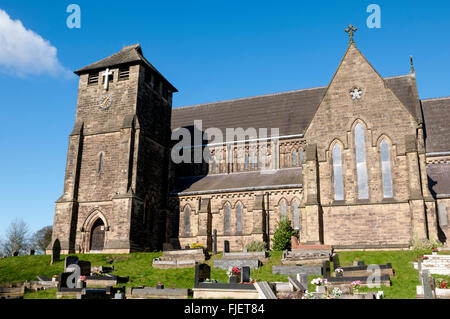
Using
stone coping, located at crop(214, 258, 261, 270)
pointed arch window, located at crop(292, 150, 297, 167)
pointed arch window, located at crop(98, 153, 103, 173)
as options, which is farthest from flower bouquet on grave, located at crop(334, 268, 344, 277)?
pointed arch window, located at crop(98, 153, 103, 173)

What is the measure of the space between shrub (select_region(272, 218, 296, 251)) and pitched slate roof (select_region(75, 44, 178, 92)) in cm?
1755

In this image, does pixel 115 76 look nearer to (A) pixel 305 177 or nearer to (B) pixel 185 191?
(B) pixel 185 191

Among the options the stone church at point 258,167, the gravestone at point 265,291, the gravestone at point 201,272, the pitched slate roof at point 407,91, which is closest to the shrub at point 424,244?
the stone church at point 258,167

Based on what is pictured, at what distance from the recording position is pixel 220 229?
117ft

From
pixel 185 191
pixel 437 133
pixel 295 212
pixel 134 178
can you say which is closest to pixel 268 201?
pixel 295 212

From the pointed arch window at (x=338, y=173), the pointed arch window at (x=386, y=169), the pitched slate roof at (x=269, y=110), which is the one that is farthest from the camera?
the pitched slate roof at (x=269, y=110)

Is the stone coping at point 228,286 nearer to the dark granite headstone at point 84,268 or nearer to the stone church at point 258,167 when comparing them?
the dark granite headstone at point 84,268

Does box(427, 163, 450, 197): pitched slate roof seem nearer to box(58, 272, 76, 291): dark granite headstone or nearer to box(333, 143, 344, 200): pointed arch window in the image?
box(333, 143, 344, 200): pointed arch window

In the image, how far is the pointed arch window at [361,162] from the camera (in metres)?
28.6

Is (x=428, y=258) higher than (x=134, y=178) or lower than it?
lower

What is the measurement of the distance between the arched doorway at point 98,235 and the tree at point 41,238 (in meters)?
40.4

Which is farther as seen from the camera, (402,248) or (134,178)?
(134,178)

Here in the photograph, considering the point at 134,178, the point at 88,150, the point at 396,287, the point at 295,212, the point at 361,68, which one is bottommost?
the point at 396,287
